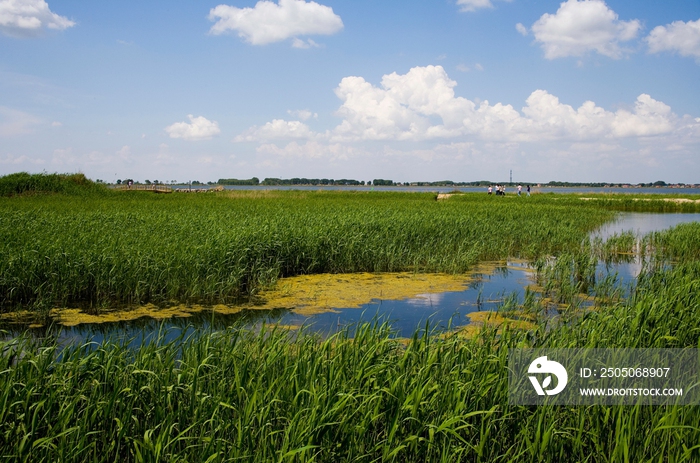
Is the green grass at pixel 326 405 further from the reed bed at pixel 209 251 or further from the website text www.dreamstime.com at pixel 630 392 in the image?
the reed bed at pixel 209 251

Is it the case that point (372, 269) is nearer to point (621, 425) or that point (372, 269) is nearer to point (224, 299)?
point (224, 299)

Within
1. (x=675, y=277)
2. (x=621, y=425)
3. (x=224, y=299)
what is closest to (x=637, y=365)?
(x=621, y=425)

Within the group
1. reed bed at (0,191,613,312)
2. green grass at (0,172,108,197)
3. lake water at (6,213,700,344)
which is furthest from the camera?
green grass at (0,172,108,197)

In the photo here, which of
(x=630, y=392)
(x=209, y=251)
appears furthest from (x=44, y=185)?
(x=630, y=392)

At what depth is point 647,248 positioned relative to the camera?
18375 millimetres

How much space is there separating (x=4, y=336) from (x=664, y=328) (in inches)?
385

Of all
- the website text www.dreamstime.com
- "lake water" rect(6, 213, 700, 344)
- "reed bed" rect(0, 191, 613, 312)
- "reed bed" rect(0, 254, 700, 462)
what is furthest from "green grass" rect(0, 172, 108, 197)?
the website text www.dreamstime.com

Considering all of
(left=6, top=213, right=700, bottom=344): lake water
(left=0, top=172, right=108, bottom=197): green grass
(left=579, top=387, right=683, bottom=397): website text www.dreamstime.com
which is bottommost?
(left=6, top=213, right=700, bottom=344): lake water

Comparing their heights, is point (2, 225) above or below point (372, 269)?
above

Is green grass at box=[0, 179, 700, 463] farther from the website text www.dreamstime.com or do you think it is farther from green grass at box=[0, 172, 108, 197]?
green grass at box=[0, 172, 108, 197]
